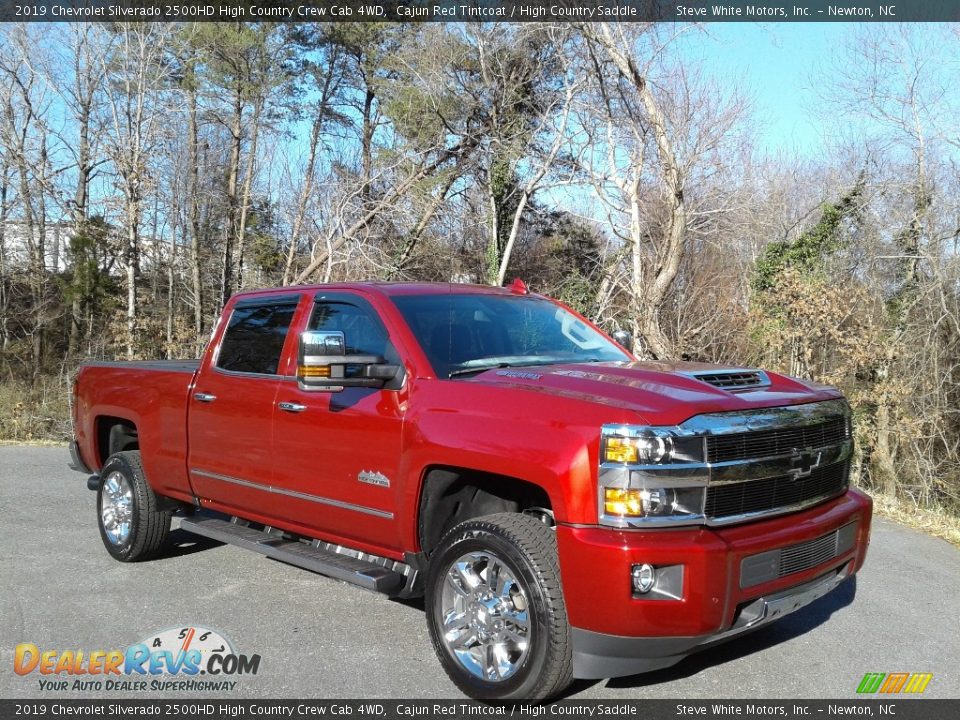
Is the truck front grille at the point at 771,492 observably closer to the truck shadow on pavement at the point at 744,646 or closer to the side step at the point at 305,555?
the truck shadow on pavement at the point at 744,646

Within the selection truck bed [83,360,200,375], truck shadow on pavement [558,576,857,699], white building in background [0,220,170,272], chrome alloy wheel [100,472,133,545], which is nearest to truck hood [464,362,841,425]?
truck shadow on pavement [558,576,857,699]

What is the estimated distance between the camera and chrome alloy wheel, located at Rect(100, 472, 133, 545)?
20.8 feet

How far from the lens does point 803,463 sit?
13.2ft

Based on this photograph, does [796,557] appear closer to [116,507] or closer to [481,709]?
[481,709]

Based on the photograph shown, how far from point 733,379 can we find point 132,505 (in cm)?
441

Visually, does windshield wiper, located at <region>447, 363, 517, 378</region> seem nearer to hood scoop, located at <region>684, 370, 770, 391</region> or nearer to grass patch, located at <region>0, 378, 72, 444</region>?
hood scoop, located at <region>684, 370, 770, 391</region>

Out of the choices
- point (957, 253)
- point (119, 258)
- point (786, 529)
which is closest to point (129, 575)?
point (786, 529)

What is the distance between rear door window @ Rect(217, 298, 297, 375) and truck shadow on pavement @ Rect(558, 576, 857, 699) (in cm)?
271

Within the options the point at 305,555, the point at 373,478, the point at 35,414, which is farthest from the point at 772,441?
the point at 35,414

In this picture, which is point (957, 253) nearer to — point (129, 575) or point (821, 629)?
point (821, 629)

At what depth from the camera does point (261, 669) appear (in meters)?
4.32

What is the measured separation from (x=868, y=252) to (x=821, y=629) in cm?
1521

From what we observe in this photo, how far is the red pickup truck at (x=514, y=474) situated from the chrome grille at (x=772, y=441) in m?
0.01

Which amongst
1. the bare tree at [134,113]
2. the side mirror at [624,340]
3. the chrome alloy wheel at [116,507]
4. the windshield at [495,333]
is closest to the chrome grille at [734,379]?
the windshield at [495,333]
